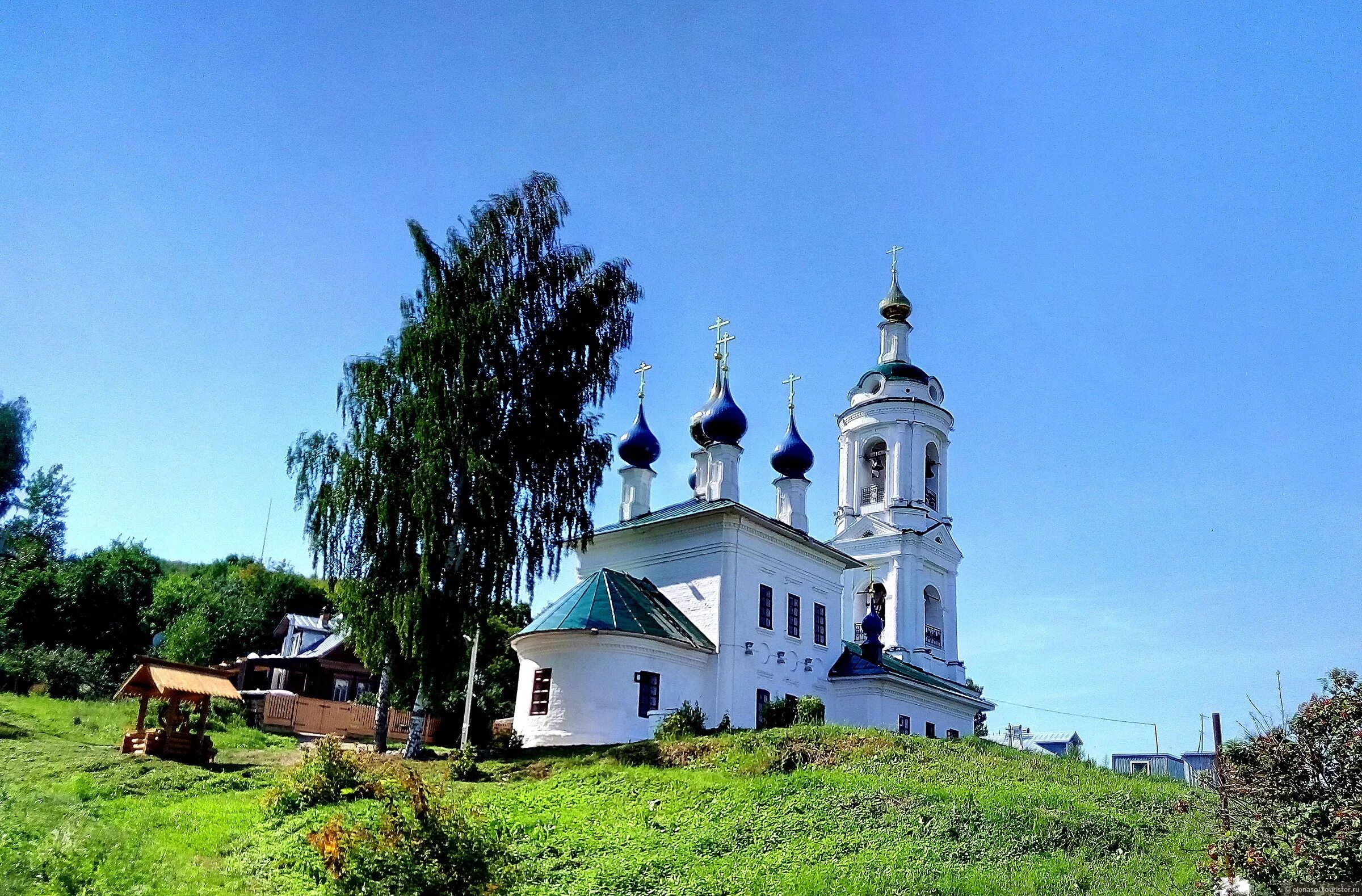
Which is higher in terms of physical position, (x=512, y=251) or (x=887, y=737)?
(x=512, y=251)

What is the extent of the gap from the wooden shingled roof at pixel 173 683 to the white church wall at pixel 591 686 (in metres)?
6.73

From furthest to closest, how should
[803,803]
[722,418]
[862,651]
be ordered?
1. [862,651]
2. [722,418]
3. [803,803]

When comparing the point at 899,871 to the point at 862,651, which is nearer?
the point at 899,871

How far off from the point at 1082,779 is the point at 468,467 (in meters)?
12.7

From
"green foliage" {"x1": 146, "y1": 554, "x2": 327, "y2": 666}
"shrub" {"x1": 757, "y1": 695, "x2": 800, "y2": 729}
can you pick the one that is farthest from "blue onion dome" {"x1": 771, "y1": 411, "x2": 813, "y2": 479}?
"green foliage" {"x1": 146, "y1": 554, "x2": 327, "y2": 666}

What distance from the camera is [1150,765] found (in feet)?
93.4

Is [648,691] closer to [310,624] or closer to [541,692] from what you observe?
[541,692]

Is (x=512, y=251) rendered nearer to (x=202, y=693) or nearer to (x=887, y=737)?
(x=202, y=693)

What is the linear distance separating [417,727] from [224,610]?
3380cm

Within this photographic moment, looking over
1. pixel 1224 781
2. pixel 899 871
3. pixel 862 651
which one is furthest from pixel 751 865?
pixel 862 651

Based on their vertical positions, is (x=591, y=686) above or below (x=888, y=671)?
below

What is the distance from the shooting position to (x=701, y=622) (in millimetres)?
27641

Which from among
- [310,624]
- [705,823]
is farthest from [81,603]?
[705,823]

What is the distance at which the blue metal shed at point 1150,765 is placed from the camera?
23.9 meters
